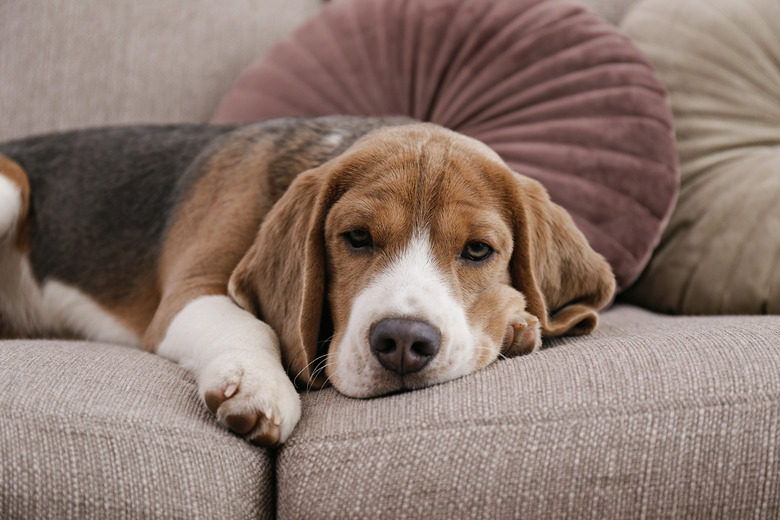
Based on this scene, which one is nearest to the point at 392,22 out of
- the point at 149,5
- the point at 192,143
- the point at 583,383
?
the point at 192,143

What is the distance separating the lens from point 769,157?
9.68 feet

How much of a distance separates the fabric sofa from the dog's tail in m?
1.22

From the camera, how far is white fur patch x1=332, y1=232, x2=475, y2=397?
1789 mm

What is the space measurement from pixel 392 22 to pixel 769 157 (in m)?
1.82

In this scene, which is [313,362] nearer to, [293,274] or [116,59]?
[293,274]

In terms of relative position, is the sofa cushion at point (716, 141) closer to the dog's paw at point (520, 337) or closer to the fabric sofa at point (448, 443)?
the fabric sofa at point (448, 443)

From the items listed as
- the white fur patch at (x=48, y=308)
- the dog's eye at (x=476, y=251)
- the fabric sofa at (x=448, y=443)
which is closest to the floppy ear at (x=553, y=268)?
the dog's eye at (x=476, y=251)

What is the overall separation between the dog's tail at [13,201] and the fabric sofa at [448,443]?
1.22 meters

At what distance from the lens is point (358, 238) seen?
80.8 inches

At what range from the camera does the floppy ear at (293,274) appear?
2.03 metres

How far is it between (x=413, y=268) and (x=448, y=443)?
56 cm

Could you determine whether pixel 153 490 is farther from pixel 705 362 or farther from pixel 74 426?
pixel 705 362

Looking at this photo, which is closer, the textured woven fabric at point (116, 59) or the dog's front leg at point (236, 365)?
the dog's front leg at point (236, 365)

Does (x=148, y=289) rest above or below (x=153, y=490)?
below
